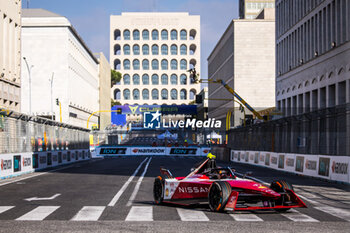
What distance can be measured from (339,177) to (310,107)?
151 ft

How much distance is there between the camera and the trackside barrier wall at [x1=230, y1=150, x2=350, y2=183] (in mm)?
21922

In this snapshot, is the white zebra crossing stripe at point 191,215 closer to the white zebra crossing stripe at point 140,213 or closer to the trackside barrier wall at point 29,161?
the white zebra crossing stripe at point 140,213

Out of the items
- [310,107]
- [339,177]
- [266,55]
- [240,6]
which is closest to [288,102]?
[310,107]

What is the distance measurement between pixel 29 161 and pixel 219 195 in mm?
19592

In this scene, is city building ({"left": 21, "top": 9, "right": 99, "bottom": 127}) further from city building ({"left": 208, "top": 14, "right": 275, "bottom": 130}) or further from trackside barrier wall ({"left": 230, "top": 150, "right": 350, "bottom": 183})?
trackside barrier wall ({"left": 230, "top": 150, "right": 350, "bottom": 183})

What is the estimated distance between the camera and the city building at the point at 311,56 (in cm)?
5583

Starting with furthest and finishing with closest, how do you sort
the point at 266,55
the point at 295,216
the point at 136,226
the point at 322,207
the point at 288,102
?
the point at 266,55, the point at 288,102, the point at 322,207, the point at 295,216, the point at 136,226

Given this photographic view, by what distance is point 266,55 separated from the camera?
358ft

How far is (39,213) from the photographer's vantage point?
37.8 ft

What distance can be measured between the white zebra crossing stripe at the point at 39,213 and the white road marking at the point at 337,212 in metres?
5.77

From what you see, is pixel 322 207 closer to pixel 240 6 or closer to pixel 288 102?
pixel 288 102

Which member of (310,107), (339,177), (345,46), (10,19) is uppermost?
(10,19)

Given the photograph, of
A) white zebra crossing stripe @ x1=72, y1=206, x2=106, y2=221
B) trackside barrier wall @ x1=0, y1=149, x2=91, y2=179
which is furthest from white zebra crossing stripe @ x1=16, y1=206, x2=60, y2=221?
trackside barrier wall @ x1=0, y1=149, x2=91, y2=179

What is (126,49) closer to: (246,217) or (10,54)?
(10,54)
